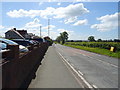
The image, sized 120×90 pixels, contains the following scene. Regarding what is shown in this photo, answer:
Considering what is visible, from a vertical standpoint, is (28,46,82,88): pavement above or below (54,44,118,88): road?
above

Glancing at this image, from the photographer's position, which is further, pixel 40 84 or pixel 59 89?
pixel 40 84

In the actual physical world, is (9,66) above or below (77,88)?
above

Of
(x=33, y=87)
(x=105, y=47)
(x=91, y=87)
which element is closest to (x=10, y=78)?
(x=33, y=87)

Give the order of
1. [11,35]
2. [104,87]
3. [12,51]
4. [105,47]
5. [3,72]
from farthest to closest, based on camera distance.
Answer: [11,35] → [105,47] → [104,87] → [12,51] → [3,72]

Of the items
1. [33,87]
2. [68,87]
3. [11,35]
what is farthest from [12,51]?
[11,35]

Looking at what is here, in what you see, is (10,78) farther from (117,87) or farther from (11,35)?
(11,35)

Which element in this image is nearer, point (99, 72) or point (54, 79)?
point (54, 79)

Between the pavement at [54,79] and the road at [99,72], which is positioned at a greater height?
the pavement at [54,79]

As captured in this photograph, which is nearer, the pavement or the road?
the pavement

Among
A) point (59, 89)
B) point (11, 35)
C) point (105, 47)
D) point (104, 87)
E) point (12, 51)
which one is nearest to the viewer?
point (12, 51)

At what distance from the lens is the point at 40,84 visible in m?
7.15

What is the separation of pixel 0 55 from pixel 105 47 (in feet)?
129

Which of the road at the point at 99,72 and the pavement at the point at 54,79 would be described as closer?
the pavement at the point at 54,79

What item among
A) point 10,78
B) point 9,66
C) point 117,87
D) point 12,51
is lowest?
point 117,87
